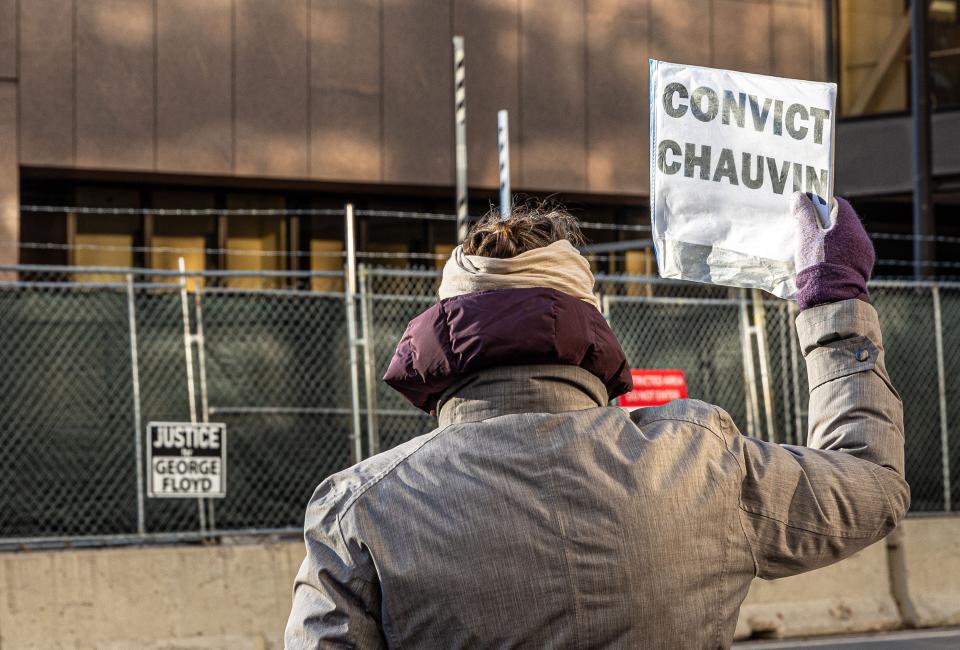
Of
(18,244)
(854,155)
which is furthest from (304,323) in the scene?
(854,155)

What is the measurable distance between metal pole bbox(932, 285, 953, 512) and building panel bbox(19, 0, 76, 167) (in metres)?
10.7

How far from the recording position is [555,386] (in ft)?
6.56

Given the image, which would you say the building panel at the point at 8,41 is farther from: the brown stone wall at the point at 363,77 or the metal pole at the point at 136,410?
the metal pole at the point at 136,410

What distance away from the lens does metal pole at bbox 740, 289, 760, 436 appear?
11.6 m

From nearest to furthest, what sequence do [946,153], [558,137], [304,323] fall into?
1. [304,323]
2. [558,137]
3. [946,153]

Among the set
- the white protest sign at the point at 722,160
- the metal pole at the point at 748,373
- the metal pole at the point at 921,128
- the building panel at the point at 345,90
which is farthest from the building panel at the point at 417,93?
the white protest sign at the point at 722,160

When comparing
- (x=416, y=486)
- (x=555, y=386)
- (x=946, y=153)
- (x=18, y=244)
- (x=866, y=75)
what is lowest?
(x=416, y=486)

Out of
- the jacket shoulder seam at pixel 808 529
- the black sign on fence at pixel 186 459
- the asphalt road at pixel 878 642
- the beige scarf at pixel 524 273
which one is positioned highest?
the beige scarf at pixel 524 273

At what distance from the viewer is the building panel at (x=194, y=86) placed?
55.2 feet

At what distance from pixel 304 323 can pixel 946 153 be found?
12.9 m

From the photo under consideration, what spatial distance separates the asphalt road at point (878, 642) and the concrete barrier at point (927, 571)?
0.29 m

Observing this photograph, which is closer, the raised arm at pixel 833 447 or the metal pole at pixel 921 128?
the raised arm at pixel 833 447

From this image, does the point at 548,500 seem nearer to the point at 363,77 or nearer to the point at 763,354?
the point at 763,354

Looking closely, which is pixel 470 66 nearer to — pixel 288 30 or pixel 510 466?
pixel 288 30
